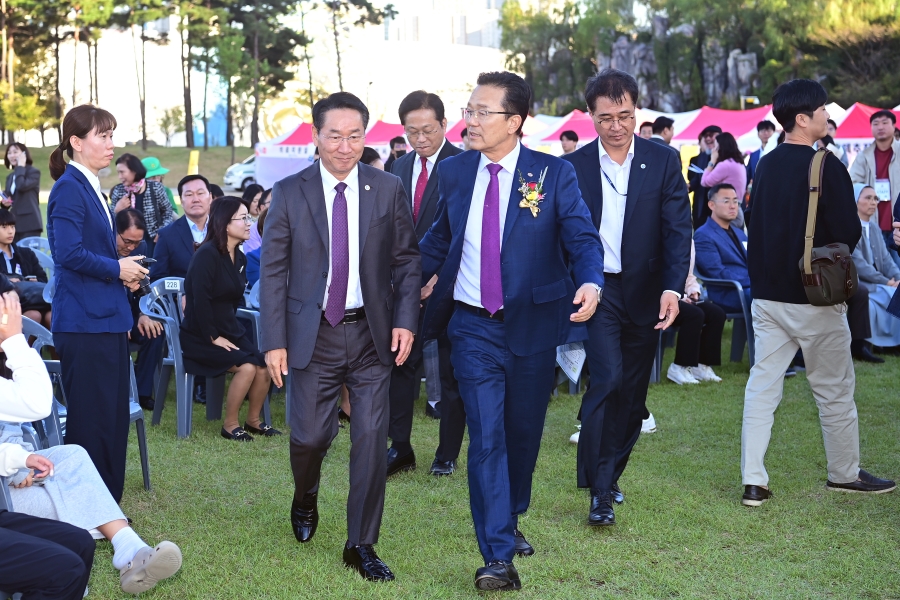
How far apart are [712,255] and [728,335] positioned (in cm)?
213

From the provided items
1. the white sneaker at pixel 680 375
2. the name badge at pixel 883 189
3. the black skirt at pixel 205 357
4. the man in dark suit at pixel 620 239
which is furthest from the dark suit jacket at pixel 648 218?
the name badge at pixel 883 189

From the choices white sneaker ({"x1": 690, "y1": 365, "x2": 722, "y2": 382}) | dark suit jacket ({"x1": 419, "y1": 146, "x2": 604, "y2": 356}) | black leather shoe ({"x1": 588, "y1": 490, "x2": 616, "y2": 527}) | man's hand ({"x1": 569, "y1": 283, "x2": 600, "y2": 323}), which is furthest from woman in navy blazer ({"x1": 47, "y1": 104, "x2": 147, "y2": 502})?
white sneaker ({"x1": 690, "y1": 365, "x2": 722, "y2": 382})

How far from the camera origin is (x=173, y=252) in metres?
7.52

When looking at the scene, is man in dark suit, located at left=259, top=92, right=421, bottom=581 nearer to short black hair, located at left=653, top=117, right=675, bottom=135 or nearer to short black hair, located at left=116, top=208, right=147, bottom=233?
short black hair, located at left=116, top=208, right=147, bottom=233

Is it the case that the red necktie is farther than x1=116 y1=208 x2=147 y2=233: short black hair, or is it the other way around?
x1=116 y1=208 x2=147 y2=233: short black hair

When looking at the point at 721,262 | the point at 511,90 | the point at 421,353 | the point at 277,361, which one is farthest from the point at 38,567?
the point at 721,262

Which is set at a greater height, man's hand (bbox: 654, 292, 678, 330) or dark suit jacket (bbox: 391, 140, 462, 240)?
dark suit jacket (bbox: 391, 140, 462, 240)

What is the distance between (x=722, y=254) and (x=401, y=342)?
5252 millimetres

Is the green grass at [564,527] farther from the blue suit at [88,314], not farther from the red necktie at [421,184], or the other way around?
the red necktie at [421,184]

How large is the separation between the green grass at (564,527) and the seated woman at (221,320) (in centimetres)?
33

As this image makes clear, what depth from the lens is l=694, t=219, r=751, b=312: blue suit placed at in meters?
8.52

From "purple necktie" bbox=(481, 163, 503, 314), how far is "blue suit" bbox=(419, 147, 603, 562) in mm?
45

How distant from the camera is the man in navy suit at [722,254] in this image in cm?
851

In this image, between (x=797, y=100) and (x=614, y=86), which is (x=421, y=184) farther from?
(x=797, y=100)
